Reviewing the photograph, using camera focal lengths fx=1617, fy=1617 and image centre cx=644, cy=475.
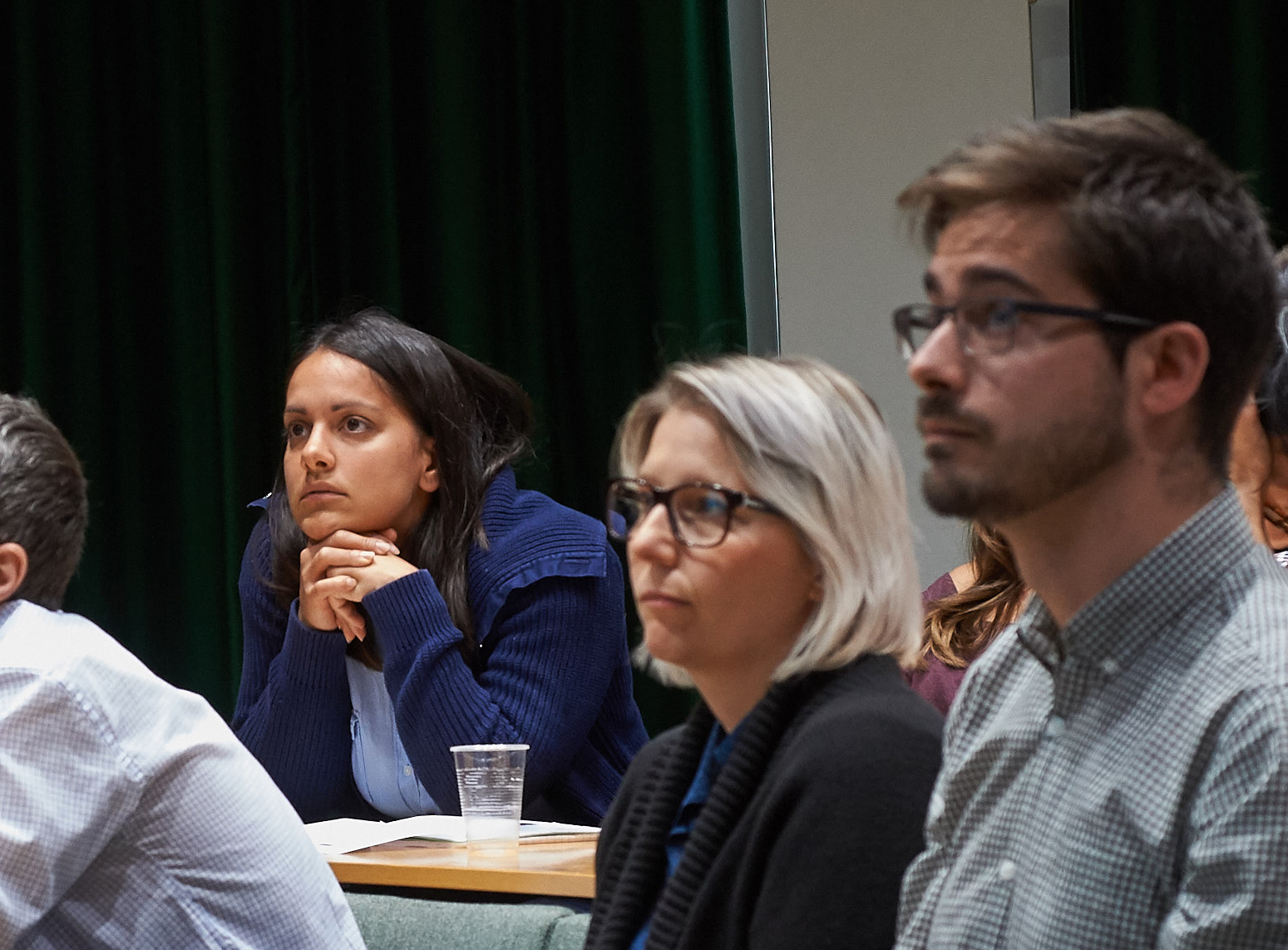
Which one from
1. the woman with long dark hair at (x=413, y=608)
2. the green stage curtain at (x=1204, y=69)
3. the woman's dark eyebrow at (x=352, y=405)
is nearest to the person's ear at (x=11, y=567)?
the woman with long dark hair at (x=413, y=608)

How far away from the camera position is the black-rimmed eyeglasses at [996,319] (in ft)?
3.20

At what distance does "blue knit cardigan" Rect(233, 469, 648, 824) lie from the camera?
233 cm

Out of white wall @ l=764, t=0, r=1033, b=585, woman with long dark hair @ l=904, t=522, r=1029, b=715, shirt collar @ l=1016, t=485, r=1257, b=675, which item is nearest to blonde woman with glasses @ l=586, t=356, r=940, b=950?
shirt collar @ l=1016, t=485, r=1257, b=675

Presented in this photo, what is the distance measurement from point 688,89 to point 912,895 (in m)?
2.50

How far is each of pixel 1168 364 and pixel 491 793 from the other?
1222mm

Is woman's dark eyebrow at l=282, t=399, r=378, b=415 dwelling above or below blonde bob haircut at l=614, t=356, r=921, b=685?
below

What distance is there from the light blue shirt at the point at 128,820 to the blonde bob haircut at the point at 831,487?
0.60 m

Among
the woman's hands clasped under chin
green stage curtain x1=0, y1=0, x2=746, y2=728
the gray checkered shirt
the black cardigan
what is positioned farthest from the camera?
green stage curtain x1=0, y1=0, x2=746, y2=728

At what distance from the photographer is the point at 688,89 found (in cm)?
335

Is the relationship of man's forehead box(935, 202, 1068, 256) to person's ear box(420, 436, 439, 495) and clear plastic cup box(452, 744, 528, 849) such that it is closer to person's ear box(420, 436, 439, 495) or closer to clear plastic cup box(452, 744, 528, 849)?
clear plastic cup box(452, 744, 528, 849)

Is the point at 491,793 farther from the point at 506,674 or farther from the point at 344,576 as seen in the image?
the point at 344,576

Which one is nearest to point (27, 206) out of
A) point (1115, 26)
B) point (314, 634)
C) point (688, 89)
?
point (688, 89)

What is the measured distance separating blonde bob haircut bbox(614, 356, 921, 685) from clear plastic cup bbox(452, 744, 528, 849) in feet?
2.49

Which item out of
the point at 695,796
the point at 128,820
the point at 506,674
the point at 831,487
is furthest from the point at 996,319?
the point at 506,674
